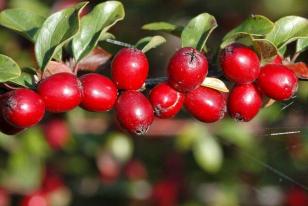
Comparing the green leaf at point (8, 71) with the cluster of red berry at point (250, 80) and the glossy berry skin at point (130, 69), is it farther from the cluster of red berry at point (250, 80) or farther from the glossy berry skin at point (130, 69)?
the cluster of red berry at point (250, 80)

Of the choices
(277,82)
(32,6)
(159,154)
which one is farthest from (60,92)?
(159,154)

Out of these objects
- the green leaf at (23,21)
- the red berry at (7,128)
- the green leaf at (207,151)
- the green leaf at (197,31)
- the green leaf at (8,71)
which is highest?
the green leaf at (197,31)

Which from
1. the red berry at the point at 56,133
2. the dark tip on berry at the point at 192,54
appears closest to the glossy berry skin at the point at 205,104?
the dark tip on berry at the point at 192,54

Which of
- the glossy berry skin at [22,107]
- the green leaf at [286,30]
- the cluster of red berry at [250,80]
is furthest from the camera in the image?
the green leaf at [286,30]

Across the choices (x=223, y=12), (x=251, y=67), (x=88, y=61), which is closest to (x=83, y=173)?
(x=223, y=12)

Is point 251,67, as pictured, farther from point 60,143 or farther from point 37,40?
point 60,143

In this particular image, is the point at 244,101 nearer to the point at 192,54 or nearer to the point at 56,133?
the point at 192,54

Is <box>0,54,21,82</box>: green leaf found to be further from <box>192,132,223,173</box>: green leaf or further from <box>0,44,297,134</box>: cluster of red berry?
<box>192,132,223,173</box>: green leaf
